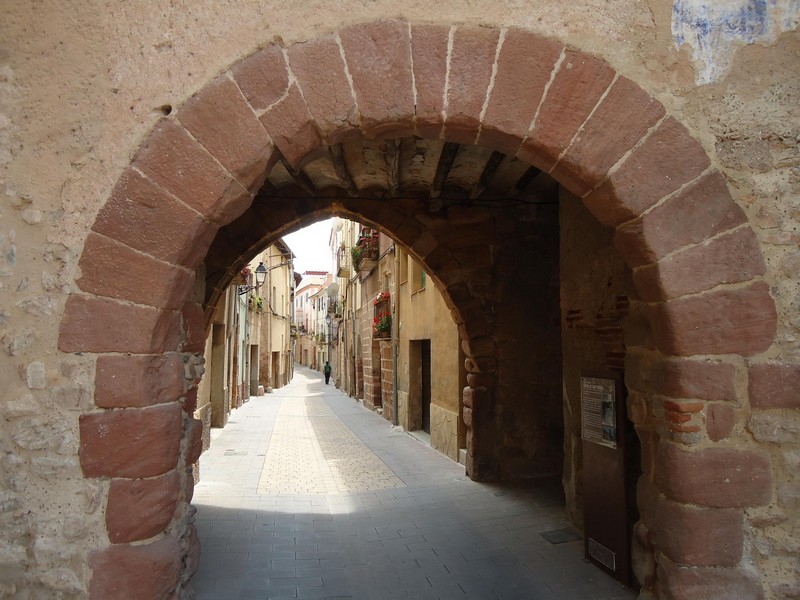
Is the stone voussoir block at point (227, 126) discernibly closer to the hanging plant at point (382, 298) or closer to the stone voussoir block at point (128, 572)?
the stone voussoir block at point (128, 572)

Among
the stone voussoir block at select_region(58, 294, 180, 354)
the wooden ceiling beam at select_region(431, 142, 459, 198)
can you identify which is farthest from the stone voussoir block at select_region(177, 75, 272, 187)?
the wooden ceiling beam at select_region(431, 142, 459, 198)

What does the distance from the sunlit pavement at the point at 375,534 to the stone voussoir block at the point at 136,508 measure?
1.38 metres

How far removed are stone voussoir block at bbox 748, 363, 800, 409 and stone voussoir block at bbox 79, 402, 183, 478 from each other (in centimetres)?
248

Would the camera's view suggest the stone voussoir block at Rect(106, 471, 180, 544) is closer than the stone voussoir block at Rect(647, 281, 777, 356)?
Yes

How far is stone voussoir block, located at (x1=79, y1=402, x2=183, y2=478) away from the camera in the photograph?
2236 mm

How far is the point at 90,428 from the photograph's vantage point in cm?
224

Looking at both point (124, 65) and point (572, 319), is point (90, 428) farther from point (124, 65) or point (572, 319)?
point (572, 319)

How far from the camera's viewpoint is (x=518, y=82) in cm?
257

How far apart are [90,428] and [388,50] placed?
1982 mm

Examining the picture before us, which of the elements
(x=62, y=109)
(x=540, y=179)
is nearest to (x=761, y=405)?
(x=62, y=109)

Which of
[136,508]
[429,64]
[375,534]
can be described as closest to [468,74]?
[429,64]

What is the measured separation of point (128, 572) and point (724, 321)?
2.63 m

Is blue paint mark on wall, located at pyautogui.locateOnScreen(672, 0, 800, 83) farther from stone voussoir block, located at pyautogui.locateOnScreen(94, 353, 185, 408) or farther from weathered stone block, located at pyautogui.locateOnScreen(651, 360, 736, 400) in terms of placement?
stone voussoir block, located at pyautogui.locateOnScreen(94, 353, 185, 408)

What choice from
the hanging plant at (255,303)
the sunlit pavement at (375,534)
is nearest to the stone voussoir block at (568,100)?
the sunlit pavement at (375,534)
